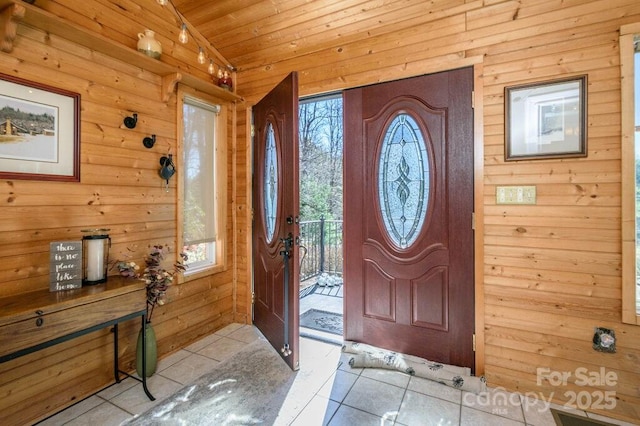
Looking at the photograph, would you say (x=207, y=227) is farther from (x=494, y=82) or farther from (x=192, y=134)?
(x=494, y=82)

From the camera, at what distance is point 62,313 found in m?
1.59

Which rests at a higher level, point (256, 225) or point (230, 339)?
point (256, 225)

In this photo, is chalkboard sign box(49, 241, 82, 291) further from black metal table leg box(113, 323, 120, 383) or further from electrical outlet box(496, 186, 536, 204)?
electrical outlet box(496, 186, 536, 204)

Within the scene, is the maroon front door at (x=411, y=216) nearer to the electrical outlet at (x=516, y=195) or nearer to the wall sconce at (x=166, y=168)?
the electrical outlet at (x=516, y=195)


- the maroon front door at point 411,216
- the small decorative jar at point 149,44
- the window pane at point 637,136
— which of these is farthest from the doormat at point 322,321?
the small decorative jar at point 149,44

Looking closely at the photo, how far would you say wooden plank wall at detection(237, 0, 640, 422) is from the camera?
1.86 m

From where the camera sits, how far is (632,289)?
180 centimetres

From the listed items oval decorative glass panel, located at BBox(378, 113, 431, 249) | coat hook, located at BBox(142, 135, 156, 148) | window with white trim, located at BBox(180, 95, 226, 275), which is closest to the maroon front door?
oval decorative glass panel, located at BBox(378, 113, 431, 249)

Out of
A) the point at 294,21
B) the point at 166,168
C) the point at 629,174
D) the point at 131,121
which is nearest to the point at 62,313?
the point at 166,168

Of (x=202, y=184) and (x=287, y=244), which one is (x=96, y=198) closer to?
(x=202, y=184)

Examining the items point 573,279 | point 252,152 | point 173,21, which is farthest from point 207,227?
point 573,279

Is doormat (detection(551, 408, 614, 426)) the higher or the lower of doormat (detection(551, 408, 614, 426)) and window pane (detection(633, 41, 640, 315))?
the lower

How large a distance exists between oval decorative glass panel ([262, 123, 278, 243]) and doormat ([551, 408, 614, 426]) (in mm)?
2334

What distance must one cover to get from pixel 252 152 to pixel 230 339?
186 centimetres
